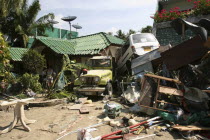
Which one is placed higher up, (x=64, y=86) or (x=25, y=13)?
(x=25, y=13)

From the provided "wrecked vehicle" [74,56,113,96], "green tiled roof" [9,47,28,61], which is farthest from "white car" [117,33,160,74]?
"green tiled roof" [9,47,28,61]

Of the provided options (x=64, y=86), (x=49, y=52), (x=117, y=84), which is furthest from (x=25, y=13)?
(x=117, y=84)

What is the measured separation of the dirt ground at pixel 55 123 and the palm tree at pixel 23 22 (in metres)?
13.8

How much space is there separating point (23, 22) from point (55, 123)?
17.4 m

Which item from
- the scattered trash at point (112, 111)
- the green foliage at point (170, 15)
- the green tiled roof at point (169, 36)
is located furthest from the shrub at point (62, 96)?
the green foliage at point (170, 15)

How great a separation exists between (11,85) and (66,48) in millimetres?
5443

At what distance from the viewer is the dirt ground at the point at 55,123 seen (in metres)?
5.18

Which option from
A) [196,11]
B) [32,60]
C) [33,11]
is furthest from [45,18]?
[196,11]

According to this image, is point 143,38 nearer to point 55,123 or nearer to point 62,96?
point 62,96

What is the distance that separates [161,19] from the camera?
1120 cm

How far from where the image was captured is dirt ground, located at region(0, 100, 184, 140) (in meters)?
5.18

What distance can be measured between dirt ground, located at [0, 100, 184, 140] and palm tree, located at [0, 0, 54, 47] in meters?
13.8

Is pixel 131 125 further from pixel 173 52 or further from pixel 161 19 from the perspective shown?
pixel 161 19

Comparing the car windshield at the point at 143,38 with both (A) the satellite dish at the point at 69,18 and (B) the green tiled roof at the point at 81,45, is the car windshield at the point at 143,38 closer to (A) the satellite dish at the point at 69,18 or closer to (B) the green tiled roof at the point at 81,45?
(B) the green tiled roof at the point at 81,45
